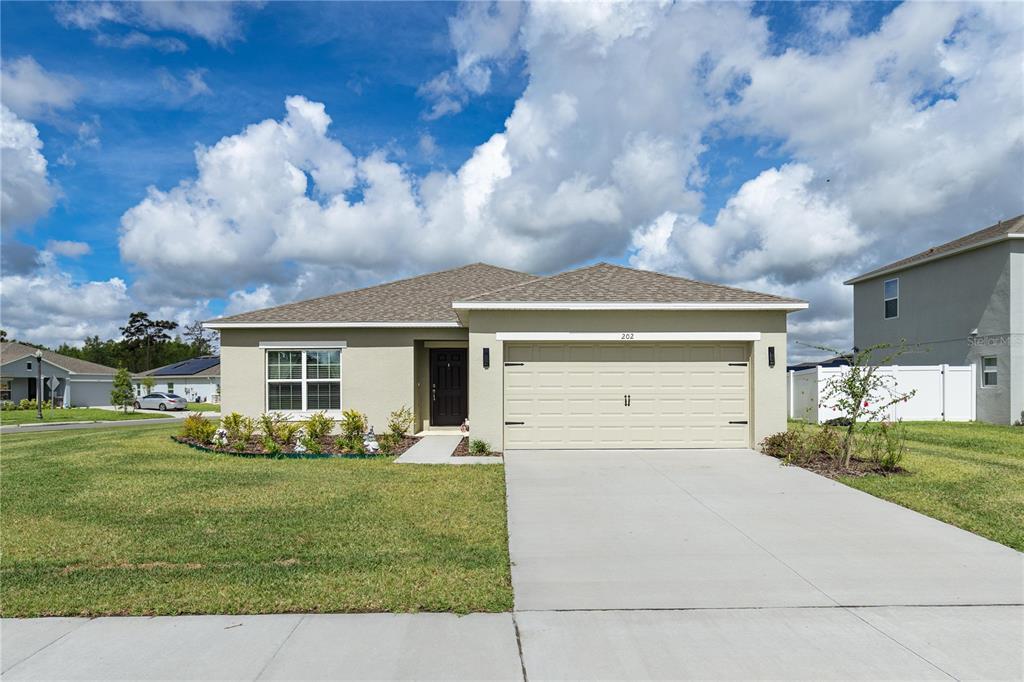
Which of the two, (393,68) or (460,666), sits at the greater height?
(393,68)

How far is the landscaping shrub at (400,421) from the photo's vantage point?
1385 centimetres

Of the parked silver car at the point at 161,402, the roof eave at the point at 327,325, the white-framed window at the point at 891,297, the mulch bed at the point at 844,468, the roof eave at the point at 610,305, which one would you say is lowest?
the parked silver car at the point at 161,402

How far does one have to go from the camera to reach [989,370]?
1872 centimetres

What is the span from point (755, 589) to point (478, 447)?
24.0 ft

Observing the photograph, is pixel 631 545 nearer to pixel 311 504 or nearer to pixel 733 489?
pixel 733 489

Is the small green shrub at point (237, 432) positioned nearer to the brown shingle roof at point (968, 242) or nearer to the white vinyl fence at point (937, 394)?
the white vinyl fence at point (937, 394)

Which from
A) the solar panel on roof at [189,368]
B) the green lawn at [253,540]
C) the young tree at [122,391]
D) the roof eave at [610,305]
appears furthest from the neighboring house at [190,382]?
the roof eave at [610,305]

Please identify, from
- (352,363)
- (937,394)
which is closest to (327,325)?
(352,363)

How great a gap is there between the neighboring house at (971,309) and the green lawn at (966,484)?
16.3ft

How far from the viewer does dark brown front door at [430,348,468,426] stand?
1622cm

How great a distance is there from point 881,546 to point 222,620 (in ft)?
20.1

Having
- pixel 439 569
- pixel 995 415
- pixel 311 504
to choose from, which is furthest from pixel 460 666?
pixel 995 415

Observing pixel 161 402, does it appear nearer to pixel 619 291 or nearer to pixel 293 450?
pixel 293 450

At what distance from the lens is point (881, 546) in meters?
6.07
